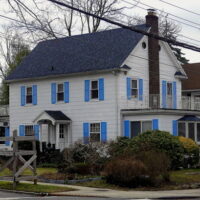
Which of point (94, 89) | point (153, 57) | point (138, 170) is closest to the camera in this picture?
point (138, 170)

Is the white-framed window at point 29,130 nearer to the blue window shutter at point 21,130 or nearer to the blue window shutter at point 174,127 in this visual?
the blue window shutter at point 21,130

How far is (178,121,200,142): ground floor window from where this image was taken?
34.9m

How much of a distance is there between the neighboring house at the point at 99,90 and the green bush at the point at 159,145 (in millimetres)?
5148

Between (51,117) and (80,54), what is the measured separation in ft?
17.6

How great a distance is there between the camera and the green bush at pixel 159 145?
88.0 feet

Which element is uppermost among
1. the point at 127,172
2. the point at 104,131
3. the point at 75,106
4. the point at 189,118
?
the point at 75,106

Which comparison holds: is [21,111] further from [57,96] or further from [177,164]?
[177,164]

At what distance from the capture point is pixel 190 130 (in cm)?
3550

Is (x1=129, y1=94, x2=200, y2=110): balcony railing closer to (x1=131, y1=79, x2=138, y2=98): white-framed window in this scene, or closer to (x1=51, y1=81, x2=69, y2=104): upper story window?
(x1=131, y1=79, x2=138, y2=98): white-framed window

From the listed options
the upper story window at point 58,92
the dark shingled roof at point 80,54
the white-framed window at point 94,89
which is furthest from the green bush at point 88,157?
the upper story window at point 58,92

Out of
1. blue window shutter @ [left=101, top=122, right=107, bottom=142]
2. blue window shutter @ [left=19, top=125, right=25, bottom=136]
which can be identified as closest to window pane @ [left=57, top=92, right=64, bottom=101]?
blue window shutter @ [left=19, top=125, right=25, bottom=136]

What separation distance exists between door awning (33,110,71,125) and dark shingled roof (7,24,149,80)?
112 inches

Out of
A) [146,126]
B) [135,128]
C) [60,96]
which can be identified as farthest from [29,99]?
[146,126]

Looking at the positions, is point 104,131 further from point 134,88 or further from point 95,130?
point 134,88
